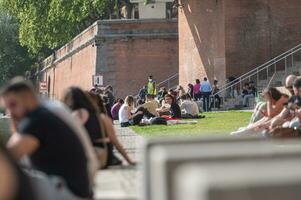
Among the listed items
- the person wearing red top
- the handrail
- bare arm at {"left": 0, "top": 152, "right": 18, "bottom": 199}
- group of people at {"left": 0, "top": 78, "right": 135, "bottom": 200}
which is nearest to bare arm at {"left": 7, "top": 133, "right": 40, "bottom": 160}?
group of people at {"left": 0, "top": 78, "right": 135, "bottom": 200}

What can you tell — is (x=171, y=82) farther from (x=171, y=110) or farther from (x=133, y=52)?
(x=171, y=110)

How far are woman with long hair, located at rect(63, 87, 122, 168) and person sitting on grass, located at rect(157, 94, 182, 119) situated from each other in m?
13.9

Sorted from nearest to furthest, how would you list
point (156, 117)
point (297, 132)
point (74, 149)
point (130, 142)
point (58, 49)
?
1. point (74, 149)
2. point (297, 132)
3. point (130, 142)
4. point (156, 117)
5. point (58, 49)

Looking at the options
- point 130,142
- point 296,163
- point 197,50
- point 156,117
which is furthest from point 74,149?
point 197,50

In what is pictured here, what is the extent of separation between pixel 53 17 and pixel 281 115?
131 feet

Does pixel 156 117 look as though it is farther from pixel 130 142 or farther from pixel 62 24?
pixel 62 24

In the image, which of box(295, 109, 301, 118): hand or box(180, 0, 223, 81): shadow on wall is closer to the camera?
box(295, 109, 301, 118): hand

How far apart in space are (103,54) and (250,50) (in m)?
12.5

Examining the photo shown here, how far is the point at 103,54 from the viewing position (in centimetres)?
4375

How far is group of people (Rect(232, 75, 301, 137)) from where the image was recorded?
12125mm

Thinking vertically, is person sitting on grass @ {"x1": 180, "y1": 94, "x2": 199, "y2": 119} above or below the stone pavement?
above

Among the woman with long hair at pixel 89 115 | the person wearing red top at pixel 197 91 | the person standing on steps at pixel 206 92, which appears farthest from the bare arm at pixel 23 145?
the person wearing red top at pixel 197 91

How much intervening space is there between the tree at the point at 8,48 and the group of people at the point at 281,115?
57493 mm

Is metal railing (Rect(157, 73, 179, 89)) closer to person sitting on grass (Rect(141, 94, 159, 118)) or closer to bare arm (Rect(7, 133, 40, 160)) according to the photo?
person sitting on grass (Rect(141, 94, 159, 118))
